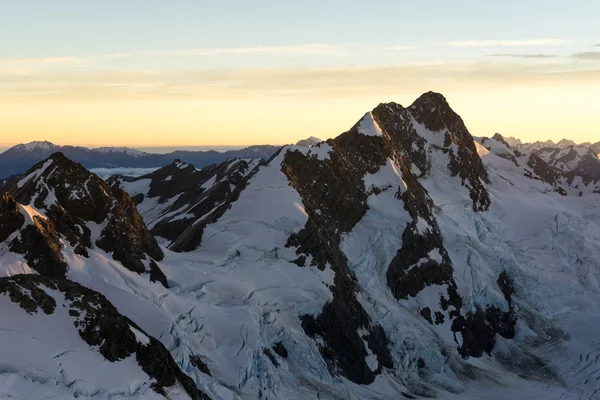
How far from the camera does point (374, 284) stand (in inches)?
4385

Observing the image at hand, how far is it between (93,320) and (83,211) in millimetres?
35387

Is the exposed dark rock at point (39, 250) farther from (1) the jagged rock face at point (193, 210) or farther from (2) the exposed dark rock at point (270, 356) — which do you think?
(1) the jagged rock face at point (193, 210)

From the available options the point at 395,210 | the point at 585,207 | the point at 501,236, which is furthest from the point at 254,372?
the point at 585,207

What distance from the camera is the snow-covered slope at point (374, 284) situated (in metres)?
77.7

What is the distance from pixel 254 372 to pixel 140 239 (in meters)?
23.7

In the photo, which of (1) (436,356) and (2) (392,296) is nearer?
(1) (436,356)

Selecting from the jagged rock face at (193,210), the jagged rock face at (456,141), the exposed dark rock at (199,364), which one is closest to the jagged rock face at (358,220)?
the jagged rock face at (456,141)

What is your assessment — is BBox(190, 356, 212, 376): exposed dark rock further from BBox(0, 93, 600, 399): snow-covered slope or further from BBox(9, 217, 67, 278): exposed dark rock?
BBox(9, 217, 67, 278): exposed dark rock

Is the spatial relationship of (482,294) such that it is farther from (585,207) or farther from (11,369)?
(11,369)

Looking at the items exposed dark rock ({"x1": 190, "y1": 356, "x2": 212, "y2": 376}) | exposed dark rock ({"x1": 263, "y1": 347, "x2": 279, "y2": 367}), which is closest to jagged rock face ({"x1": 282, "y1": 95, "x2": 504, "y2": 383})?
exposed dark rock ({"x1": 263, "y1": 347, "x2": 279, "y2": 367})

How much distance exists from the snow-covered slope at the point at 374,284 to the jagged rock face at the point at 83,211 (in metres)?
2.21

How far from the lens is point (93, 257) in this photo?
73562mm

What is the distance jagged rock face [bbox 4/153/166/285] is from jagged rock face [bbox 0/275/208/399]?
25.3 meters

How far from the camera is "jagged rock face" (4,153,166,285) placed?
74375 mm
